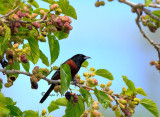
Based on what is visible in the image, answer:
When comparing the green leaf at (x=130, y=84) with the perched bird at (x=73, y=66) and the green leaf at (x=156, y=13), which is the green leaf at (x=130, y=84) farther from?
the perched bird at (x=73, y=66)

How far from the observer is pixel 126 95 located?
2.92 metres

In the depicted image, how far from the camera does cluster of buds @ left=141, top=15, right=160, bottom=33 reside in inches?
135

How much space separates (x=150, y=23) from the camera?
3.44m

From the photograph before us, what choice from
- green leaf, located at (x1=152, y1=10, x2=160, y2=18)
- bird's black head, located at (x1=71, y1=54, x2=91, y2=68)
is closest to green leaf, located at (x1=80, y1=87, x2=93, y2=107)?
green leaf, located at (x1=152, y1=10, x2=160, y2=18)

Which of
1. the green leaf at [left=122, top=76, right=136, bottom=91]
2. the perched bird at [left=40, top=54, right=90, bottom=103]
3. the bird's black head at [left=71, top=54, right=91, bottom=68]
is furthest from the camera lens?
the bird's black head at [left=71, top=54, right=91, bottom=68]

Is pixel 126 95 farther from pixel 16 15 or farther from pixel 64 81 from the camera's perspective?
pixel 16 15

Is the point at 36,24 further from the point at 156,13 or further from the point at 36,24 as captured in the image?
the point at 156,13

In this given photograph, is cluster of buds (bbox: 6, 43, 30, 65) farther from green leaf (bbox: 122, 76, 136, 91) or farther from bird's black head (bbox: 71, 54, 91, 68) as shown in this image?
bird's black head (bbox: 71, 54, 91, 68)

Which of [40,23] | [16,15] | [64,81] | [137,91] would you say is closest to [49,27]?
[40,23]

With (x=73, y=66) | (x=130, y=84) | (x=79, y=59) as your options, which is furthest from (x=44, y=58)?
(x=79, y=59)

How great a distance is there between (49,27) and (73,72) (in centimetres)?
209

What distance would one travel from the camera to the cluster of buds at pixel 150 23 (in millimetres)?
3420

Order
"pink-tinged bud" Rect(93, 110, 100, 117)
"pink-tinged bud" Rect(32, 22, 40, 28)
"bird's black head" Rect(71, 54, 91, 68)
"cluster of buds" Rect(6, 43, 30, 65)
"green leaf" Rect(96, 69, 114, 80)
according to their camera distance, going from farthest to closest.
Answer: "bird's black head" Rect(71, 54, 91, 68), "green leaf" Rect(96, 69, 114, 80), "pink-tinged bud" Rect(93, 110, 100, 117), "pink-tinged bud" Rect(32, 22, 40, 28), "cluster of buds" Rect(6, 43, 30, 65)

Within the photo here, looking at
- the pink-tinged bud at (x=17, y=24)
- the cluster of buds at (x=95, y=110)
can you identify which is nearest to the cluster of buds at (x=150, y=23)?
the cluster of buds at (x=95, y=110)
